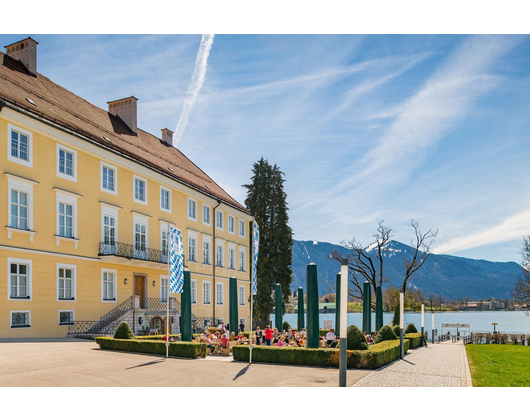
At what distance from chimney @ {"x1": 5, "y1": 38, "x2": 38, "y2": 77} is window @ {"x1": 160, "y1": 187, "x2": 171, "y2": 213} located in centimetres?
1119

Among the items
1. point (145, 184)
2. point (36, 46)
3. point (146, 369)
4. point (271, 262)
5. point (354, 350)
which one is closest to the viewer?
point (146, 369)

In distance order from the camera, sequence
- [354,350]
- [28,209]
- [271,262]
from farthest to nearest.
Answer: [271,262], [28,209], [354,350]

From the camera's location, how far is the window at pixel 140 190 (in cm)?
3272

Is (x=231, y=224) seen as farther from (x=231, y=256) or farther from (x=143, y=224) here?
(x=143, y=224)

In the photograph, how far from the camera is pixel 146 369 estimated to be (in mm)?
15312

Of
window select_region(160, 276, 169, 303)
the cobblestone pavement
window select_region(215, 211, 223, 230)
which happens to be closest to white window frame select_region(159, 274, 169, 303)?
window select_region(160, 276, 169, 303)

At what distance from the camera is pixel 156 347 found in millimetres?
19734

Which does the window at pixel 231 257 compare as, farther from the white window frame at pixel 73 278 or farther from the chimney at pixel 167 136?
the white window frame at pixel 73 278

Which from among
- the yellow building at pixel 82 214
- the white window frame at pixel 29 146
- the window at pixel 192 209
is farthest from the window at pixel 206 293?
the white window frame at pixel 29 146

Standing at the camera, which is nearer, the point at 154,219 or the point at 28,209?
the point at 28,209

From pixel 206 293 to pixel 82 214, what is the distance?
16.8 meters
